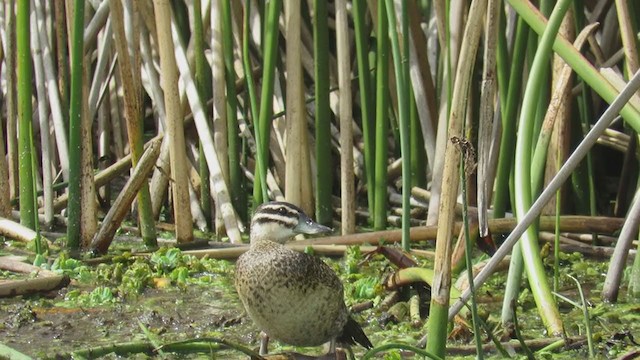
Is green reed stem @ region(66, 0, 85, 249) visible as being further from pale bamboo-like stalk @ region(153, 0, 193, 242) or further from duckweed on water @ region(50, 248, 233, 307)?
pale bamboo-like stalk @ region(153, 0, 193, 242)

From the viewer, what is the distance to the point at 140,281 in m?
4.86

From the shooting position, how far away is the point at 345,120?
5.54 metres

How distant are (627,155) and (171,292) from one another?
2493mm

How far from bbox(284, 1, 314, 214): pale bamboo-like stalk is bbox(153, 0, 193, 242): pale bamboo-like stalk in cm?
59

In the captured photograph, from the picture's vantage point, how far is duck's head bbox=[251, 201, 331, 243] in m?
4.27

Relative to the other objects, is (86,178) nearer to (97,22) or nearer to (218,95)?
(218,95)

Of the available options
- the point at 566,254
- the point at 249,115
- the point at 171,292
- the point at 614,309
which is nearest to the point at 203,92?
the point at 249,115

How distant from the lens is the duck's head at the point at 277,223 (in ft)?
14.0

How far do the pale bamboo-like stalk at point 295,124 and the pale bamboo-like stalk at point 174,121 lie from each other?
1.94 feet

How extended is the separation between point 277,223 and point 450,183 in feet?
5.73

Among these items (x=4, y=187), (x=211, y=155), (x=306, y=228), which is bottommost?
(x=306, y=228)

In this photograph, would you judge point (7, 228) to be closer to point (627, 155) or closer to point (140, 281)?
point (140, 281)

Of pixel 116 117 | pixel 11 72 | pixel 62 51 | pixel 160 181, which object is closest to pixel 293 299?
pixel 62 51

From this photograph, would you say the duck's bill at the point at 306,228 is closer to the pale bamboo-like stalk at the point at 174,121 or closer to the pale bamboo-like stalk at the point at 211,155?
the pale bamboo-like stalk at the point at 174,121
